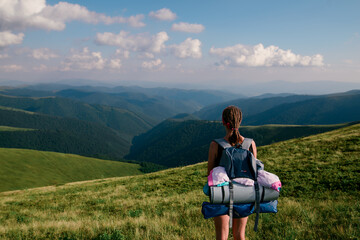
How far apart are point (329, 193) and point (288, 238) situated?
6329 mm

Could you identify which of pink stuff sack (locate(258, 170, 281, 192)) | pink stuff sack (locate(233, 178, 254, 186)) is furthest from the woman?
pink stuff sack (locate(258, 170, 281, 192))

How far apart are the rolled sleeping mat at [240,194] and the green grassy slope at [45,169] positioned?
3667 inches

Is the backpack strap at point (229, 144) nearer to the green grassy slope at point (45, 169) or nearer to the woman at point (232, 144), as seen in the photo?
the woman at point (232, 144)

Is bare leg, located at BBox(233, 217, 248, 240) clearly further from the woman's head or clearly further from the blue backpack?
the woman's head

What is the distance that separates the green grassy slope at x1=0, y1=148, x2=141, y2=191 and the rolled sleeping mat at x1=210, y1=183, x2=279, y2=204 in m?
93.2

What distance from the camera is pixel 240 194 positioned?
367 cm


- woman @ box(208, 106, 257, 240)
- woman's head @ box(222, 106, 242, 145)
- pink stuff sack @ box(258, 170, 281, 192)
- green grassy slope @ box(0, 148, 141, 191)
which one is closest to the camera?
pink stuff sack @ box(258, 170, 281, 192)

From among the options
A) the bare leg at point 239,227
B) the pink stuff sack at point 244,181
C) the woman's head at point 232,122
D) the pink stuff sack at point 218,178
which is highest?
the woman's head at point 232,122

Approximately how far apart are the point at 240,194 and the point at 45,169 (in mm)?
149334

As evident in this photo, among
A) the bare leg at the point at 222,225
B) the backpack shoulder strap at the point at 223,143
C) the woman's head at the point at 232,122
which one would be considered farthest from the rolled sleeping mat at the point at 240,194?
the woman's head at the point at 232,122

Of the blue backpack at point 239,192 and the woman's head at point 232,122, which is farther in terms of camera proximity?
the woman's head at point 232,122

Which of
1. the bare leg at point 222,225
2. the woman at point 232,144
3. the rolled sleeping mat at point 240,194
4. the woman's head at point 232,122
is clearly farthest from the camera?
the woman's head at point 232,122

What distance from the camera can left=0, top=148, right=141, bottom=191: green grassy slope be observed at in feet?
335

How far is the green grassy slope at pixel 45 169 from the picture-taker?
102000 millimetres
